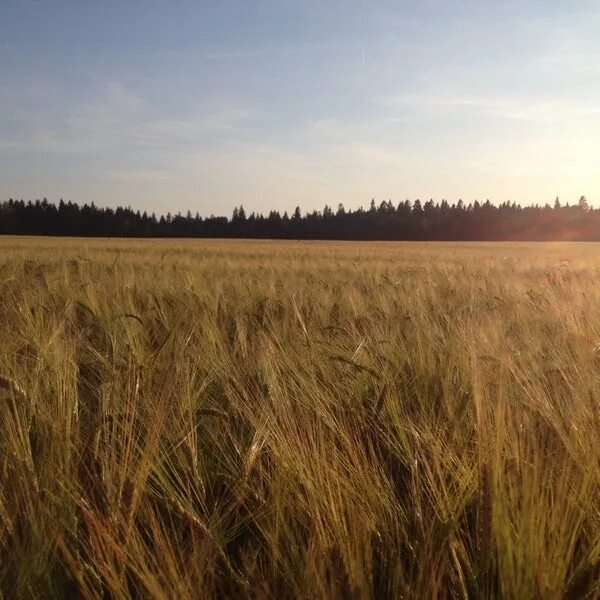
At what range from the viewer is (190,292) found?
13.0 feet

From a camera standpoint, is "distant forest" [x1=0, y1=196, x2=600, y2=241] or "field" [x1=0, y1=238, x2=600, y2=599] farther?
"distant forest" [x1=0, y1=196, x2=600, y2=241]

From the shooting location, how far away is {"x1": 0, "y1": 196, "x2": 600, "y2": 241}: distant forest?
63875 mm

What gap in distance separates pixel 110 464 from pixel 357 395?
2.67 ft

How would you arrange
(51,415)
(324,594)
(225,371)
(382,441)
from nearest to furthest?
(324,594), (51,415), (382,441), (225,371)

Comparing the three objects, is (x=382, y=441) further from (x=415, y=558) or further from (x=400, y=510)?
(x=415, y=558)

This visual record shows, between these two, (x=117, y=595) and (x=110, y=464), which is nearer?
(x=117, y=595)

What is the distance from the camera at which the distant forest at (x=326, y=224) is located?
6388 centimetres

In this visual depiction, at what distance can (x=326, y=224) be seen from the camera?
68.3m

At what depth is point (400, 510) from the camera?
114cm

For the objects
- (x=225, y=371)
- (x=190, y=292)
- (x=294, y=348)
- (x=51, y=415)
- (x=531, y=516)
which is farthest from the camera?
(x=190, y=292)

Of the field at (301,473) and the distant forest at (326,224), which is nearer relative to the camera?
the field at (301,473)

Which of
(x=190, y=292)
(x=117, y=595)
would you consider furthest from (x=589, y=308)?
(x=117, y=595)

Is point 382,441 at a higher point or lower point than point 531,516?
lower

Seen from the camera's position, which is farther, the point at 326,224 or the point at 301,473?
the point at 326,224
